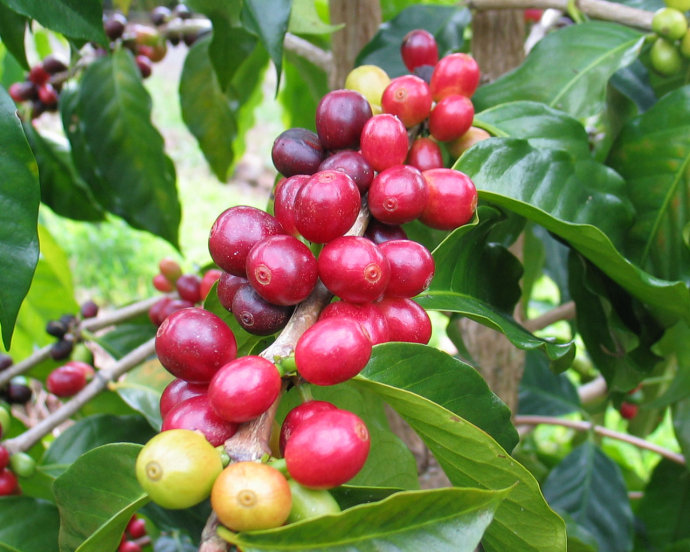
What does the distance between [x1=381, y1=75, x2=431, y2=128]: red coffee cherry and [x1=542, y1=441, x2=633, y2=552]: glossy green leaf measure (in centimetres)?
106

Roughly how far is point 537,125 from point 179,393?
0.55m

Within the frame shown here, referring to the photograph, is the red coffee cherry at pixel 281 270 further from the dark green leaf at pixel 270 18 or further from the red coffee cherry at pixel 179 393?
the dark green leaf at pixel 270 18

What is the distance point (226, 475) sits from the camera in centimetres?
44

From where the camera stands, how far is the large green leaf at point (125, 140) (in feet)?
4.49

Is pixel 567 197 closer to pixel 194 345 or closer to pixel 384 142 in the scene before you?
pixel 384 142

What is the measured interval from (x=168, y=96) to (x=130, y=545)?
18.6 ft

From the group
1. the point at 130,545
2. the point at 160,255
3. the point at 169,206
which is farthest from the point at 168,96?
the point at 130,545

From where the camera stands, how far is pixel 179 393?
0.57 m

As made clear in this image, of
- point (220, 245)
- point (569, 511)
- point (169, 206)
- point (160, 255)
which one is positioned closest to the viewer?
point (220, 245)

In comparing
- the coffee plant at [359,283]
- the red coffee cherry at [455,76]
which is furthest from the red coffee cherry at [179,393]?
the red coffee cherry at [455,76]

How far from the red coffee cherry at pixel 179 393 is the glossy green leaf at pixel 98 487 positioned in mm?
41

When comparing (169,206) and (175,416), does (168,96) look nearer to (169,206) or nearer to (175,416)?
(169,206)

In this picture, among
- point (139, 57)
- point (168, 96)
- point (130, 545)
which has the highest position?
point (139, 57)

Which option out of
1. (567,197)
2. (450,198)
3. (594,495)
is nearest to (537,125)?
(567,197)
